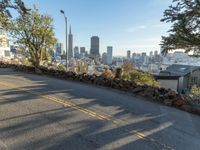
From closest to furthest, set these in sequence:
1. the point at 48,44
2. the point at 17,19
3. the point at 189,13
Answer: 1. the point at 189,13
2. the point at 17,19
3. the point at 48,44

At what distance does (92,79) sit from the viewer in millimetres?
13461

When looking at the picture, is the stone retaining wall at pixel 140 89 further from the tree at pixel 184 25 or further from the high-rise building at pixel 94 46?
the high-rise building at pixel 94 46

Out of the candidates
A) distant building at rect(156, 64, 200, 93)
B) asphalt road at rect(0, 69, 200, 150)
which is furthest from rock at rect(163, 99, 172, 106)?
distant building at rect(156, 64, 200, 93)

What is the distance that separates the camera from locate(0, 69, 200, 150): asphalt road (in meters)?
4.93

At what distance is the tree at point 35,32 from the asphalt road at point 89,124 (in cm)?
1241

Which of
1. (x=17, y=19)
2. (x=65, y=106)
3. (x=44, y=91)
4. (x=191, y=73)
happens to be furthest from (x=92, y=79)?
(x=191, y=73)

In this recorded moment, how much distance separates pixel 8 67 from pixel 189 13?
724 inches

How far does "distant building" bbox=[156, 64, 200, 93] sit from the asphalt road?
24.2m

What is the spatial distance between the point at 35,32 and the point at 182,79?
2637cm

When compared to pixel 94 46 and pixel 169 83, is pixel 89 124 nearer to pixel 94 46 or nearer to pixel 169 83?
pixel 169 83

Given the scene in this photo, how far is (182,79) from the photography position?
36.0 m

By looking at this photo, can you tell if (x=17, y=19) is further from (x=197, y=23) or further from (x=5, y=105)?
(x=197, y=23)

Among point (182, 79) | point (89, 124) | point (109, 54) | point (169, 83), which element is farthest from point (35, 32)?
point (109, 54)

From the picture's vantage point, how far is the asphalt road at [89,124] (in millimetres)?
4934
